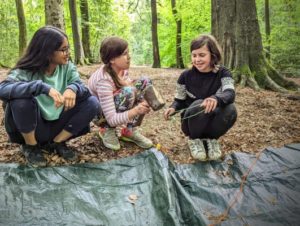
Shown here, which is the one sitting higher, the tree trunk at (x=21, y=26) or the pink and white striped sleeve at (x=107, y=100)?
the tree trunk at (x=21, y=26)

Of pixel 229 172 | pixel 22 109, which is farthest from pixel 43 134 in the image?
pixel 229 172

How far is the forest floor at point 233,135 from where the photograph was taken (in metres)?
2.86

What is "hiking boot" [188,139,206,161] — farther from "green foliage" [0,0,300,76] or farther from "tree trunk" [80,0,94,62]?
"tree trunk" [80,0,94,62]

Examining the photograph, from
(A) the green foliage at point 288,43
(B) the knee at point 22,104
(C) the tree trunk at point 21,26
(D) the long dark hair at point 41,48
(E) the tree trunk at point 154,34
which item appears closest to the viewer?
(B) the knee at point 22,104

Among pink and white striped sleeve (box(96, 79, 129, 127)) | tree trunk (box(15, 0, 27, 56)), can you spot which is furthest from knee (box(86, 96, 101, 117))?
tree trunk (box(15, 0, 27, 56))

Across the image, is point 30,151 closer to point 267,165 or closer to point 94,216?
point 94,216

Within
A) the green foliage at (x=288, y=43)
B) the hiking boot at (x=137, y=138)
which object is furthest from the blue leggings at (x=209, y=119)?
the green foliage at (x=288, y=43)

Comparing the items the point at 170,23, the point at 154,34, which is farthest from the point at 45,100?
the point at 170,23

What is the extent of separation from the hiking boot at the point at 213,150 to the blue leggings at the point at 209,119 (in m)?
0.07

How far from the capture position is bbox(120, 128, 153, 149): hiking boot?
117 inches

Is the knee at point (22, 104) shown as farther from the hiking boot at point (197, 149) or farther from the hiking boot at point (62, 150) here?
the hiking boot at point (197, 149)

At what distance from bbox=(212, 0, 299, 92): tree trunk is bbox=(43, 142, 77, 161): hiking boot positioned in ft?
12.3

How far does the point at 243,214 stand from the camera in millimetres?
2105

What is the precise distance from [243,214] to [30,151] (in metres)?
1.74
